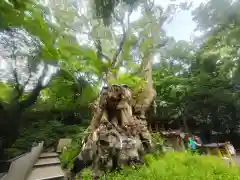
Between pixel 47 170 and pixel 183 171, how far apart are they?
3.50 m

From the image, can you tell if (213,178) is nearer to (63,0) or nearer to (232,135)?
(63,0)

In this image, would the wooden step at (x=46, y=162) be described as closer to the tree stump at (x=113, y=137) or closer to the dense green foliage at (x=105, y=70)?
the dense green foliage at (x=105, y=70)

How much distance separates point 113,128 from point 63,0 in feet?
16.6

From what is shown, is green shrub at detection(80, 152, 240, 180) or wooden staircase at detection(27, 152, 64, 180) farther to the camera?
wooden staircase at detection(27, 152, 64, 180)

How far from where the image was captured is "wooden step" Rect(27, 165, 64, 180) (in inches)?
153

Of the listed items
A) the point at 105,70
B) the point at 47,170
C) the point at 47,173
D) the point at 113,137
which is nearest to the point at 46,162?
the point at 47,170

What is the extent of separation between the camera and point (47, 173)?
4.20 meters

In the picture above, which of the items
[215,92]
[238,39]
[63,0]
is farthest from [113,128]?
[215,92]

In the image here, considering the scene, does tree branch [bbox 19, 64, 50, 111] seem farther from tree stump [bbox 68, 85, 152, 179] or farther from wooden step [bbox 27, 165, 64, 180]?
tree stump [bbox 68, 85, 152, 179]

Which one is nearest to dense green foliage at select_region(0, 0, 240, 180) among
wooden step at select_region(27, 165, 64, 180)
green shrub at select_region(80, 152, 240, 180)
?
green shrub at select_region(80, 152, 240, 180)

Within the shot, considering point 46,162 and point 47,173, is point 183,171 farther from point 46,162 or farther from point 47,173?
point 46,162

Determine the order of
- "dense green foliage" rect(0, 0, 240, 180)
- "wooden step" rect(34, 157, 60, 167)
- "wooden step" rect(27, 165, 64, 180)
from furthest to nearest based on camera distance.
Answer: "wooden step" rect(34, 157, 60, 167) → "wooden step" rect(27, 165, 64, 180) → "dense green foliage" rect(0, 0, 240, 180)

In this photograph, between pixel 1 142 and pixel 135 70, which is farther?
pixel 135 70

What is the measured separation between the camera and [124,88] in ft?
18.1
